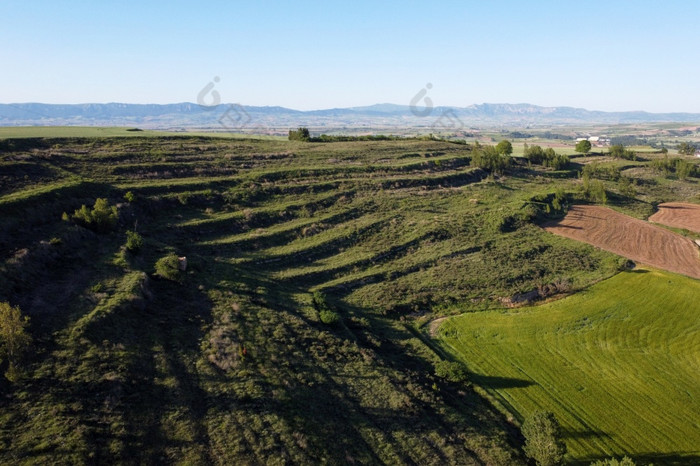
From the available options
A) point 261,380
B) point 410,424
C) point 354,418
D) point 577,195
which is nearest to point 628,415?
point 410,424

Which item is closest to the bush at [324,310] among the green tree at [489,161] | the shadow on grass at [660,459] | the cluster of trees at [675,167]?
the shadow on grass at [660,459]

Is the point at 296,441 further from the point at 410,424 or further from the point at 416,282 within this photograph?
the point at 416,282

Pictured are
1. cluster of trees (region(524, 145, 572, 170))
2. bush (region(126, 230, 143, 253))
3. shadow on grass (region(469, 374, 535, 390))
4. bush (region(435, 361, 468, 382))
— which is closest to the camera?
bush (region(435, 361, 468, 382))

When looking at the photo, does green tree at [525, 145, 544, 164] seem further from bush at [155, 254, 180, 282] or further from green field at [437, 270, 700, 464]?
bush at [155, 254, 180, 282]

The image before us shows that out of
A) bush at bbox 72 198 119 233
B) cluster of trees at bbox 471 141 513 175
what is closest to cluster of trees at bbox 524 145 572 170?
cluster of trees at bbox 471 141 513 175

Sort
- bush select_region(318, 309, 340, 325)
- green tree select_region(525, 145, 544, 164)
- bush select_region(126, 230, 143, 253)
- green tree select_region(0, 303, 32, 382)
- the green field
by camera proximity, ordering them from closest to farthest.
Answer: green tree select_region(0, 303, 32, 382) < the green field < bush select_region(318, 309, 340, 325) < bush select_region(126, 230, 143, 253) < green tree select_region(525, 145, 544, 164)
